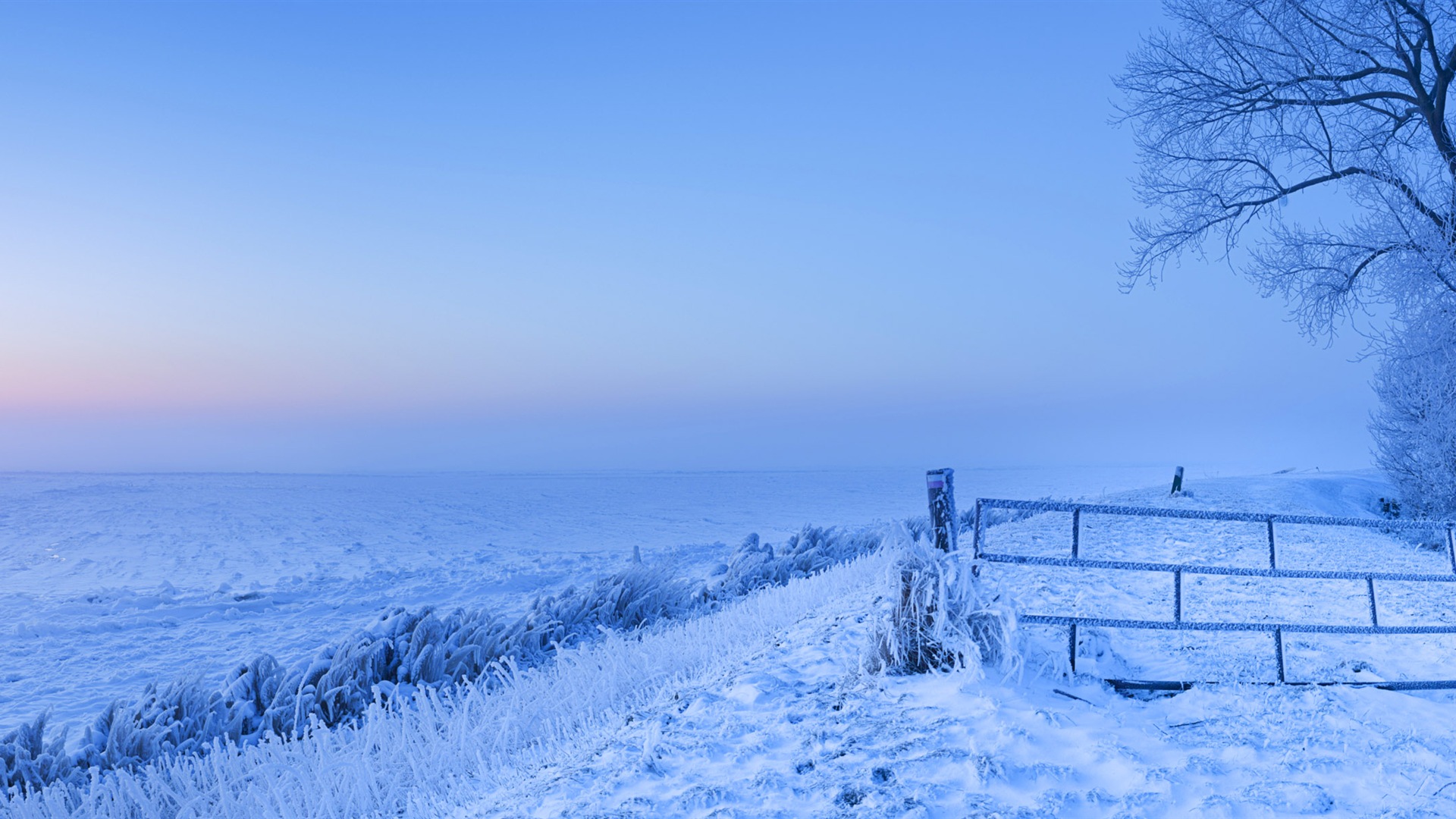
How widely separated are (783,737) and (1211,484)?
23780mm

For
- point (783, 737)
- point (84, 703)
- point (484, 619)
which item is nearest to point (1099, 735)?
point (783, 737)

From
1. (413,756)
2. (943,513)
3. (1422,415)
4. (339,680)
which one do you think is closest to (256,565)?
(339,680)

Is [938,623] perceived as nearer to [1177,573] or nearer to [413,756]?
[1177,573]

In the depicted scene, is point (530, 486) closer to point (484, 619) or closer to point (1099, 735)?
point (484, 619)

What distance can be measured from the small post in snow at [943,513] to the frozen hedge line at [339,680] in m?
3.23

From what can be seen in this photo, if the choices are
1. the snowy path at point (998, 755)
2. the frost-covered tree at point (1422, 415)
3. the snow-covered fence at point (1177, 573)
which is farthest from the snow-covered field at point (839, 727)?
the frost-covered tree at point (1422, 415)

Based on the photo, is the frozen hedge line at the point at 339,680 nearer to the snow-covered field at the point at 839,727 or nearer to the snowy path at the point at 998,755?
the snow-covered field at the point at 839,727

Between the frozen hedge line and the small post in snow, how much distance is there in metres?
3.23

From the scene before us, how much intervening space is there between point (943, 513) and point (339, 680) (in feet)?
17.7

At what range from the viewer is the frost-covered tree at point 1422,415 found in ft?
33.1

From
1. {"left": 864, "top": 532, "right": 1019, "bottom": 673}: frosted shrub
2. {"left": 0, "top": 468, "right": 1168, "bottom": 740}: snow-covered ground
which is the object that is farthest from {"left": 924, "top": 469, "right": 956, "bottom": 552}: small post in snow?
{"left": 0, "top": 468, "right": 1168, "bottom": 740}: snow-covered ground

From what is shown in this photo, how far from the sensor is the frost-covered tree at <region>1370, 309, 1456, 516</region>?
33.1 feet

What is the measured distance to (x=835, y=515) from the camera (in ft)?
89.8

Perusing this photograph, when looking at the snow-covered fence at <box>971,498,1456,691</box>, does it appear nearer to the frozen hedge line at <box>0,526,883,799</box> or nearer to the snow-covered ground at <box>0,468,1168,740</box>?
the frozen hedge line at <box>0,526,883,799</box>
